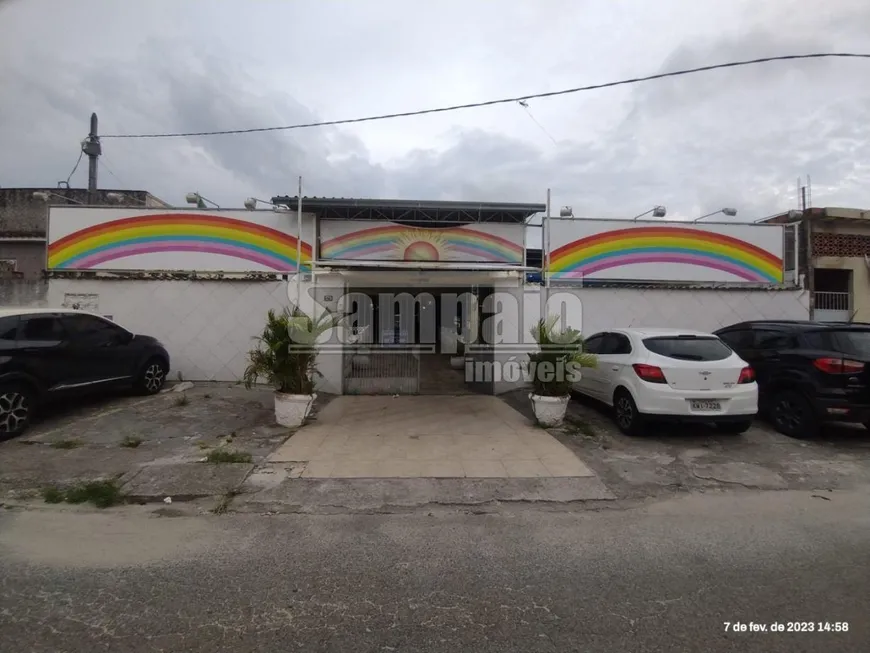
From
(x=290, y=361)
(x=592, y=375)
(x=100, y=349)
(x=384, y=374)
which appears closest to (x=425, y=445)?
(x=290, y=361)

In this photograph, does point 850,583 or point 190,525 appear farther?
point 190,525

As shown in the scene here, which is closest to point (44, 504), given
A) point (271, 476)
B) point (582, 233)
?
point (271, 476)

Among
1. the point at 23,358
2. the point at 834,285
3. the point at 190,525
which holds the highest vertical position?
the point at 834,285

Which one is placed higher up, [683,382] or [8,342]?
[8,342]

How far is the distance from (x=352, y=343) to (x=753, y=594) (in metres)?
7.96

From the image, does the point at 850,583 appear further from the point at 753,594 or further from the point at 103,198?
the point at 103,198

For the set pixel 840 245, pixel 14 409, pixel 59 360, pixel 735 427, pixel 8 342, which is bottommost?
pixel 735 427

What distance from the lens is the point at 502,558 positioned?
3.37 metres

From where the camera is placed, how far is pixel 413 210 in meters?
10.2

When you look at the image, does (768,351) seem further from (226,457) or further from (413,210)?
(226,457)

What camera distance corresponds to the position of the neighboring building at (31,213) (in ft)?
51.5

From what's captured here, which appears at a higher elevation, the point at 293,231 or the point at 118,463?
the point at 293,231

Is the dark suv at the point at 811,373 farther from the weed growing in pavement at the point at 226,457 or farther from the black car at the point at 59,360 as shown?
the black car at the point at 59,360

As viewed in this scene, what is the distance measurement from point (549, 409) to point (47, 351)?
711 centimetres
